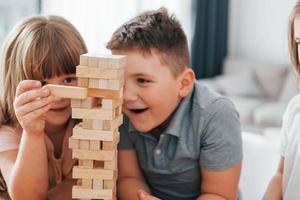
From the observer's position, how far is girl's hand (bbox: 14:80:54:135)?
96 cm

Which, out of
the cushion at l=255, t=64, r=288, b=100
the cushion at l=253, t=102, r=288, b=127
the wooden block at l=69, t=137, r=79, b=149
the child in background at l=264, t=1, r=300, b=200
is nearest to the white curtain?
the cushion at l=253, t=102, r=288, b=127

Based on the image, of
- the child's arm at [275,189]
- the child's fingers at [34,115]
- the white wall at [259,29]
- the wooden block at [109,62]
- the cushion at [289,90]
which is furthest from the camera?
the white wall at [259,29]

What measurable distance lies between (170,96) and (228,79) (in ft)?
11.1

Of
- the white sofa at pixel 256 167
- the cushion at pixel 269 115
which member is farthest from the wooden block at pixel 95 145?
the cushion at pixel 269 115

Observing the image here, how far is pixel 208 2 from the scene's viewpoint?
479 centimetres

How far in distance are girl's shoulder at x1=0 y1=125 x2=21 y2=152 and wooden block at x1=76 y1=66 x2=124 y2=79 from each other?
0.45 m

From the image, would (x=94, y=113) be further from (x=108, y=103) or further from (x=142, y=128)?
(x=142, y=128)

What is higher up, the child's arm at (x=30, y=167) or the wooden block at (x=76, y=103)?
the wooden block at (x=76, y=103)

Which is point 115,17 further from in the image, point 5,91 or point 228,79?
point 5,91

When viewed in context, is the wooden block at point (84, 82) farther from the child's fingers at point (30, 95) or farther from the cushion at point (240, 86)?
the cushion at point (240, 86)

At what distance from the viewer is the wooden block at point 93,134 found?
91 cm

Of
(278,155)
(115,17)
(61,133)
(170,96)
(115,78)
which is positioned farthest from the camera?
(115,17)

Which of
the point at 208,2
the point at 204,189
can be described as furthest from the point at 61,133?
the point at 208,2

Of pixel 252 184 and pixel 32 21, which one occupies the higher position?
pixel 32 21
